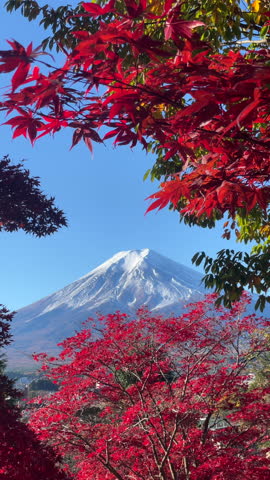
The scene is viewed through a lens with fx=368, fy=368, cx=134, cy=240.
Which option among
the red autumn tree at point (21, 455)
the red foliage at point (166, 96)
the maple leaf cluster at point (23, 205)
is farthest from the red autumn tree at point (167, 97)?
the maple leaf cluster at point (23, 205)

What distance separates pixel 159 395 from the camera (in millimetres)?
6277

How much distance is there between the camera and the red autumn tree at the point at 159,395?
568 cm

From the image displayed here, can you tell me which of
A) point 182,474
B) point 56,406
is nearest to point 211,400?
point 182,474

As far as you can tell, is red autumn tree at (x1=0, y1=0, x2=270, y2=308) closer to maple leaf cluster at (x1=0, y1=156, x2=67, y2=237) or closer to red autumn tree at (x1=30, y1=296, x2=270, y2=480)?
red autumn tree at (x1=30, y1=296, x2=270, y2=480)

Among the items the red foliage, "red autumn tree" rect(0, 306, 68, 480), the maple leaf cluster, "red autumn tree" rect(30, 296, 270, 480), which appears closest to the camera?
the red foliage

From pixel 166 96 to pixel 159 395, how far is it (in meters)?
5.72

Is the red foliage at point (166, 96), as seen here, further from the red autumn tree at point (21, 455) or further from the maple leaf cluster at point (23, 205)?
the maple leaf cluster at point (23, 205)

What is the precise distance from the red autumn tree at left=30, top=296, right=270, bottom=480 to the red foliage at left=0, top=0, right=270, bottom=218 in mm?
4374

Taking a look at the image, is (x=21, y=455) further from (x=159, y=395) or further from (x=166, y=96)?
(x=166, y=96)

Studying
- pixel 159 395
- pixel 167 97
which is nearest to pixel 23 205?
pixel 159 395

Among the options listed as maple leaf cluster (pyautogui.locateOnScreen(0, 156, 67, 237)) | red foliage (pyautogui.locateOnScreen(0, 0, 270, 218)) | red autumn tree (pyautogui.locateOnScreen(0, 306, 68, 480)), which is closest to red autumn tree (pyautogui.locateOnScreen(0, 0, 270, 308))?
red foliage (pyautogui.locateOnScreen(0, 0, 270, 218))

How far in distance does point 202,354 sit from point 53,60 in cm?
592

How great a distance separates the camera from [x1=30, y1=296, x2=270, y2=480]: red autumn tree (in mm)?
5684

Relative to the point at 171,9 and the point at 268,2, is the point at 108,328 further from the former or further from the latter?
the point at 171,9
